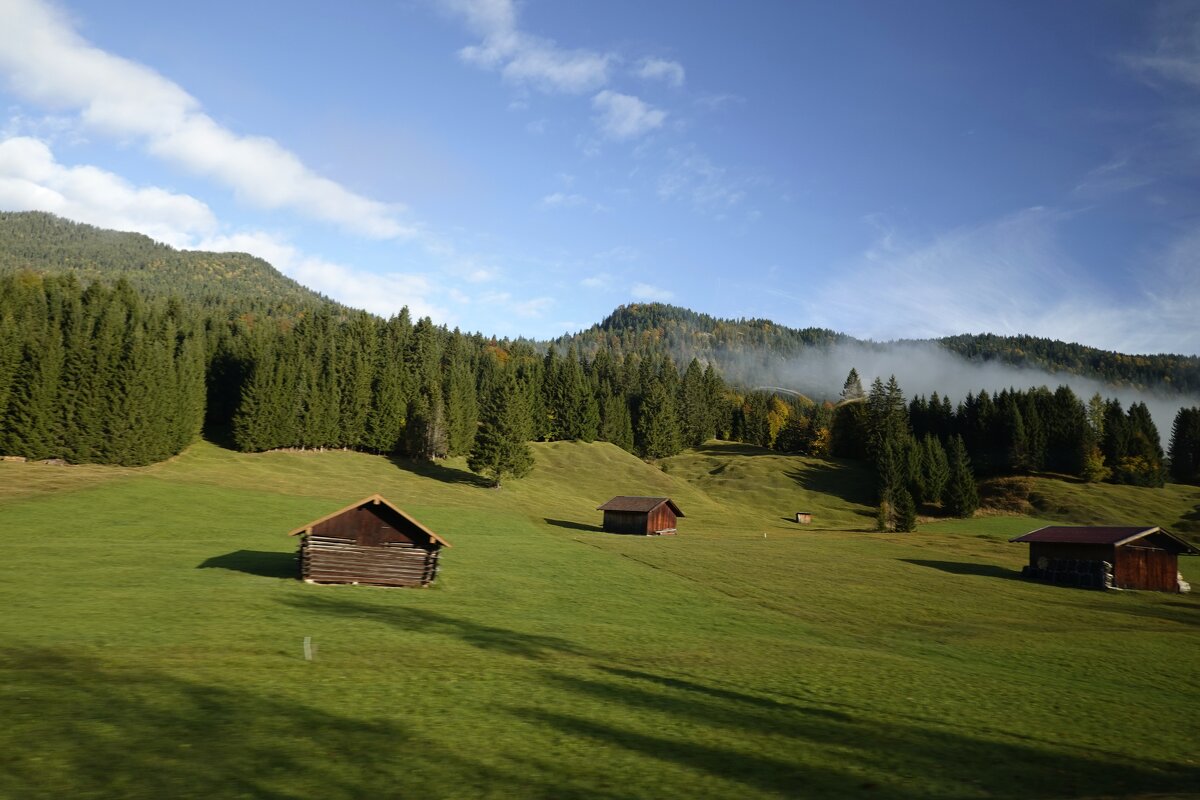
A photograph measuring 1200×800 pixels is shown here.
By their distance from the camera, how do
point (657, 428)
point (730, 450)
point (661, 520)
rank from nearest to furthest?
1. point (661, 520)
2. point (657, 428)
3. point (730, 450)

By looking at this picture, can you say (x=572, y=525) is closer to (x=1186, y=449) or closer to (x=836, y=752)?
(x=836, y=752)

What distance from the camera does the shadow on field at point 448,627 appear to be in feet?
81.5

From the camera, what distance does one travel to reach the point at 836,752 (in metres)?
15.6

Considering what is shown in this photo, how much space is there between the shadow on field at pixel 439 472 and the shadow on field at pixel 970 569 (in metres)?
55.3

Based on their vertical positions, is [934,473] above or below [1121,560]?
above

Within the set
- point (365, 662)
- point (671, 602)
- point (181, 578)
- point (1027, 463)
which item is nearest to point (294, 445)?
point (181, 578)

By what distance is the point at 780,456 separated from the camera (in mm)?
146375

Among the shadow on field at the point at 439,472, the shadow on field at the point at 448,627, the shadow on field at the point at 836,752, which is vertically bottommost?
the shadow on field at the point at 448,627

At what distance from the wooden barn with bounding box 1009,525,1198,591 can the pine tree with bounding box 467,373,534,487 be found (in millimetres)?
61439

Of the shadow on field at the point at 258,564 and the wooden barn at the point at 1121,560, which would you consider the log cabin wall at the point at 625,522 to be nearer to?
the wooden barn at the point at 1121,560

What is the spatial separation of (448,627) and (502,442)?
6570 cm

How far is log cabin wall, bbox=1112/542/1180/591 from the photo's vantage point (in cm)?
5353

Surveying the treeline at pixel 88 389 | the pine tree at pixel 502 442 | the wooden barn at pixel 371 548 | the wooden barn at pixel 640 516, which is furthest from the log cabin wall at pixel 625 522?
Result: the treeline at pixel 88 389

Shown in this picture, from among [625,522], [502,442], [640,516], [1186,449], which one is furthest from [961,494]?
[1186,449]
